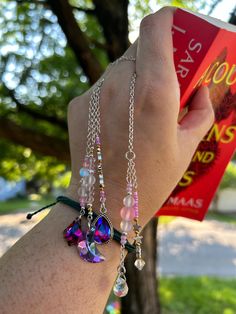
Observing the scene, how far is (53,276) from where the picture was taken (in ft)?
1.99

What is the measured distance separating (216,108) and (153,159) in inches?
12.3

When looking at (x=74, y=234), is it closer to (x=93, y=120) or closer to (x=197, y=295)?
(x=93, y=120)

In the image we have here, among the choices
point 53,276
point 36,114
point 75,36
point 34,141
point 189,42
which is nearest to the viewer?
point 53,276

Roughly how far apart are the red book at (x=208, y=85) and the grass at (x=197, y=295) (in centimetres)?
271

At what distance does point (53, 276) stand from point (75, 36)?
1.55 m

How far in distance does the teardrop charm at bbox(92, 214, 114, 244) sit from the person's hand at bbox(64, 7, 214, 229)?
0.08 ft

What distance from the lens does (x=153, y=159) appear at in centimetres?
68

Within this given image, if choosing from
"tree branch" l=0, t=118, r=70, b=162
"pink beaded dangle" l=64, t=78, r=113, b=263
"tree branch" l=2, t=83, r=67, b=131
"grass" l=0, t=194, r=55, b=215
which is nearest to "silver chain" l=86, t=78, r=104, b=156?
"pink beaded dangle" l=64, t=78, r=113, b=263

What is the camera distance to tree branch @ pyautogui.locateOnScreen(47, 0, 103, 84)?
192 centimetres

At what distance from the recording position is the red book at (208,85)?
742 millimetres

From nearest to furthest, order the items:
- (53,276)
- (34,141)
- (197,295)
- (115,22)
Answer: (53,276), (115,22), (34,141), (197,295)

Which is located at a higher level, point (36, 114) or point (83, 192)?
point (83, 192)

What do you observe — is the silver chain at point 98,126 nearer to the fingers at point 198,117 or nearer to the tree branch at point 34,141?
the fingers at point 198,117

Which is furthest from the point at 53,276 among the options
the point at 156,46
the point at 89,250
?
the point at 156,46
